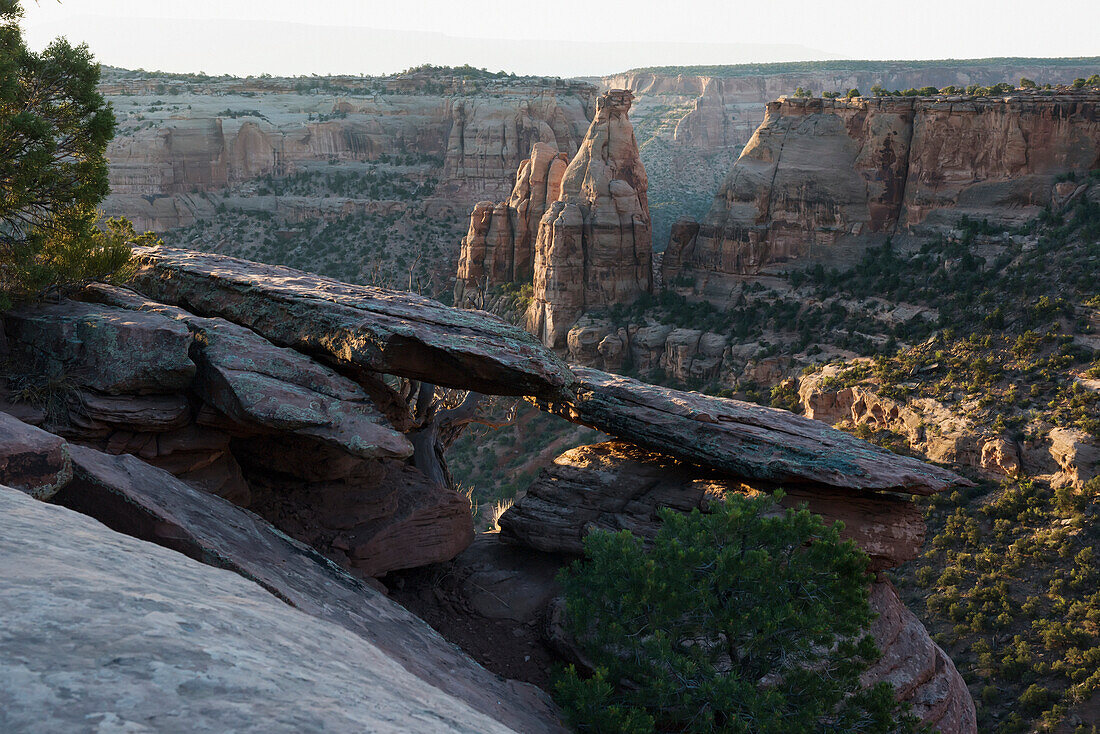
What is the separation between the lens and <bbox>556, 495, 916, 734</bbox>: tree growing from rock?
10633 mm

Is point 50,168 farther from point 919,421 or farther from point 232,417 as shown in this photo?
point 919,421

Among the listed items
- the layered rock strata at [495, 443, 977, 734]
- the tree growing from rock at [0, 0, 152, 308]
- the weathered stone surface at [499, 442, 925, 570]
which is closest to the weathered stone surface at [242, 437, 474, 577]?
the layered rock strata at [495, 443, 977, 734]

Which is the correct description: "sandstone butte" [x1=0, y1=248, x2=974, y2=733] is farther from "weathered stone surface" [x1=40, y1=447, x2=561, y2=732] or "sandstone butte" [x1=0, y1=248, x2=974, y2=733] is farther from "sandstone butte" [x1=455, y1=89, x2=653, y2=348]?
"sandstone butte" [x1=455, y1=89, x2=653, y2=348]

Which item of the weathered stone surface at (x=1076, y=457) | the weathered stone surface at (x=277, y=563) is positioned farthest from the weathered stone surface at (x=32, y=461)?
the weathered stone surface at (x=1076, y=457)

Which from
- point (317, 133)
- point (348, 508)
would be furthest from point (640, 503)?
point (317, 133)

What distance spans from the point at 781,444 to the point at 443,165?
75.0 metres

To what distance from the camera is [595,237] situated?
177 feet

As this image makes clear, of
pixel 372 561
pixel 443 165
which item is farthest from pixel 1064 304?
pixel 443 165

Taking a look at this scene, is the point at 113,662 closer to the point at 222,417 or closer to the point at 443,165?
the point at 222,417

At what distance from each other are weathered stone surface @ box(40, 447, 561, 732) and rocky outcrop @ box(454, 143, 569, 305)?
4860cm

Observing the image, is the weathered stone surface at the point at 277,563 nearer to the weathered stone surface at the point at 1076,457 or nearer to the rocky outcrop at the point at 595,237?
the weathered stone surface at the point at 1076,457

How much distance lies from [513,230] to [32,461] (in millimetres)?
53680

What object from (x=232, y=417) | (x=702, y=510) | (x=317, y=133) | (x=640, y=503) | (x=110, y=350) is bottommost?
(x=640, y=503)

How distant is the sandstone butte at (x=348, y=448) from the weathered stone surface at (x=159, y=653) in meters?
3.28
